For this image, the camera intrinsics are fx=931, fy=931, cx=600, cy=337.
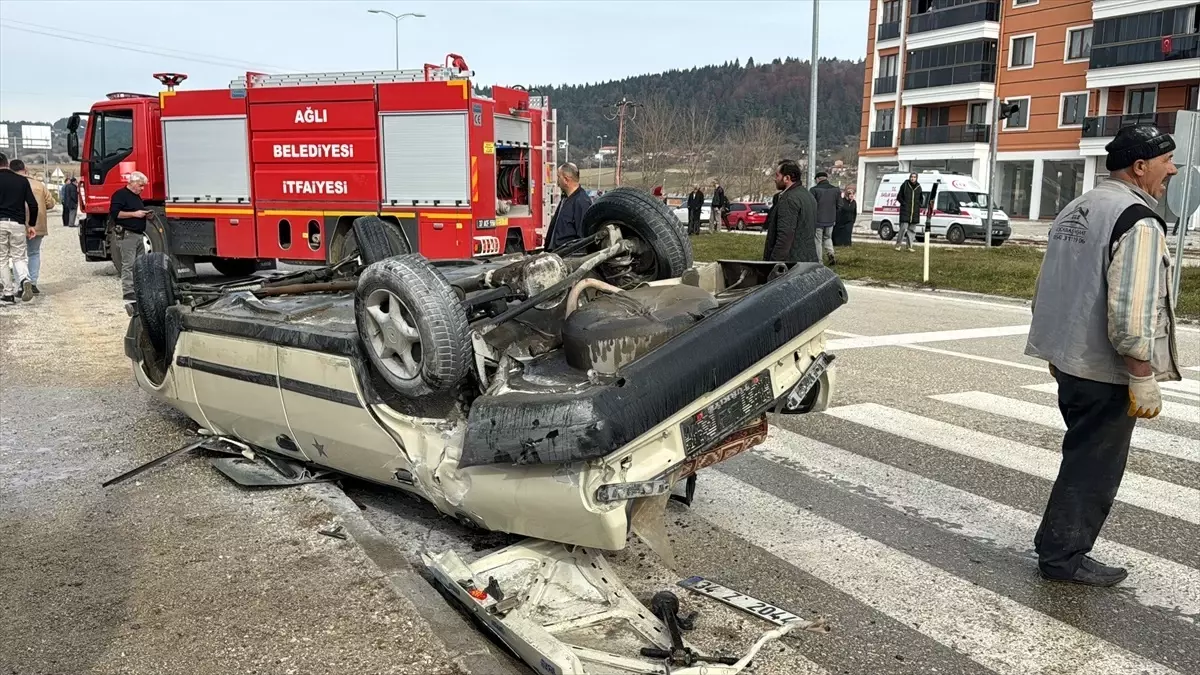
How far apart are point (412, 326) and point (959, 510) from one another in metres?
2.85

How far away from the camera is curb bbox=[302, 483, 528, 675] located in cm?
296

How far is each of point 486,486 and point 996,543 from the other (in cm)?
→ 237

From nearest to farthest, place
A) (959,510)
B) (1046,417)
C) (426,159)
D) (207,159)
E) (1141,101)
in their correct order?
(959,510) < (1046,417) < (426,159) < (207,159) < (1141,101)

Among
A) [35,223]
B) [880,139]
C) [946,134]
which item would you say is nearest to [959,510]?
[35,223]

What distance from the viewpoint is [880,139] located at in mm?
52469

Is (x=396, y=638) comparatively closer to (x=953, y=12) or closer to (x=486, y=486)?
(x=486, y=486)

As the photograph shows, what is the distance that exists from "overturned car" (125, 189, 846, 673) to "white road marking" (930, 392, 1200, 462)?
2.84m

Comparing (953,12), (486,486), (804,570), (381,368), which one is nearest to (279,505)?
(381,368)

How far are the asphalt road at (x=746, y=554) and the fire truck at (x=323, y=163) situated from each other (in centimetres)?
635

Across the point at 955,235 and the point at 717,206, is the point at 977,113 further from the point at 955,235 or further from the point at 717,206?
the point at 955,235

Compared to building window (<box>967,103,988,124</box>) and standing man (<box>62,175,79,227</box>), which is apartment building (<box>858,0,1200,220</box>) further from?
standing man (<box>62,175,79,227</box>)

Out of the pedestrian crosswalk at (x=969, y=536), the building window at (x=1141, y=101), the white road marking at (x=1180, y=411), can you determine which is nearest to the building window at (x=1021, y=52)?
the building window at (x=1141, y=101)

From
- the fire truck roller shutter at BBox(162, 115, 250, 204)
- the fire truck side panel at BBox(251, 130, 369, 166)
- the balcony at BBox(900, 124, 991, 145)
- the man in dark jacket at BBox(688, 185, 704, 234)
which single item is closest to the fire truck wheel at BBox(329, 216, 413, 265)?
the fire truck side panel at BBox(251, 130, 369, 166)

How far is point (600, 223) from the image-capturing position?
4.91 meters
